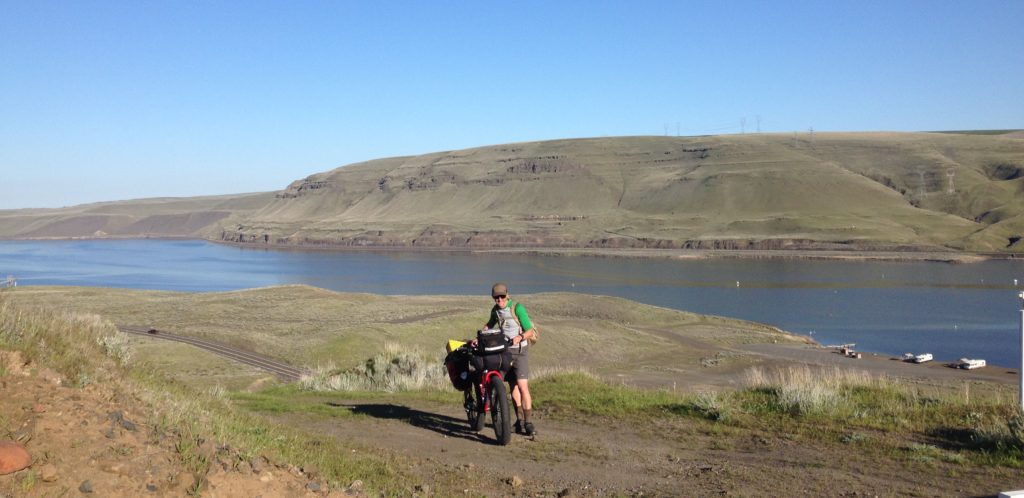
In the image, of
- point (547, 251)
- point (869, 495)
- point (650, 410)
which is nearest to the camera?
point (869, 495)

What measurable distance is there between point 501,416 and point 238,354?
2814cm

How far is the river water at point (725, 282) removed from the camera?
5600cm

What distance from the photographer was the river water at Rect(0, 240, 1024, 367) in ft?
184

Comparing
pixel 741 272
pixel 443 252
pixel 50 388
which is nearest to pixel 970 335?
pixel 741 272

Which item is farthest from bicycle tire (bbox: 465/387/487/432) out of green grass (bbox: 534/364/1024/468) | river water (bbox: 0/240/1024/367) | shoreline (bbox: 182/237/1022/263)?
shoreline (bbox: 182/237/1022/263)

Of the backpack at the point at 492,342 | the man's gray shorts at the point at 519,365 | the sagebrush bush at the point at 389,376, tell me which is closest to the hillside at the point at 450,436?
the sagebrush bush at the point at 389,376

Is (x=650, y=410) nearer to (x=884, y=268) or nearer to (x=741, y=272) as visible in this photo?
(x=741, y=272)

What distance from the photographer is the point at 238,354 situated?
111 ft

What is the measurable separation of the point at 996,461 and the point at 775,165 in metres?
191

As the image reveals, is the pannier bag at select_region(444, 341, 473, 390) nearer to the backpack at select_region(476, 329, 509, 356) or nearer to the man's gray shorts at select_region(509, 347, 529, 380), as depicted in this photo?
the backpack at select_region(476, 329, 509, 356)

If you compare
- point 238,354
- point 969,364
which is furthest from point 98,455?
point 969,364

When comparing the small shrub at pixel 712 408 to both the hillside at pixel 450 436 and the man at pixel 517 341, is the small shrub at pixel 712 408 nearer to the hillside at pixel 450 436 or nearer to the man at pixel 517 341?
the hillside at pixel 450 436

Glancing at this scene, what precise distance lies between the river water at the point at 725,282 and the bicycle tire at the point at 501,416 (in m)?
40.2

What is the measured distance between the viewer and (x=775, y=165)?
188375mm
